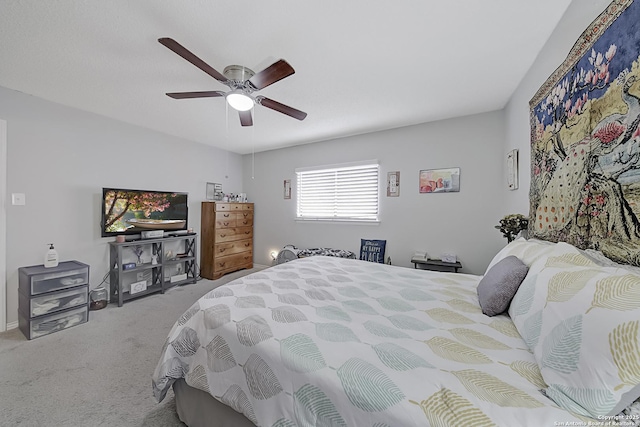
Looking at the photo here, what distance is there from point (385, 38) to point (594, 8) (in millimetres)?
1095

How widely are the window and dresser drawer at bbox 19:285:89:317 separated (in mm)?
3103

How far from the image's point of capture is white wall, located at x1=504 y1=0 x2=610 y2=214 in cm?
133

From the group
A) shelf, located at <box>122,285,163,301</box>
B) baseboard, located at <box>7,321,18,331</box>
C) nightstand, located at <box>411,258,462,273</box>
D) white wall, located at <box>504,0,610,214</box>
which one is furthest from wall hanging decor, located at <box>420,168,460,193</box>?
baseboard, located at <box>7,321,18,331</box>

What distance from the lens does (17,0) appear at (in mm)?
1380

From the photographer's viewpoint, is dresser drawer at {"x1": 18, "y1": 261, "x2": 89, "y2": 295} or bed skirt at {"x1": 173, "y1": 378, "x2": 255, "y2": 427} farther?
dresser drawer at {"x1": 18, "y1": 261, "x2": 89, "y2": 295}

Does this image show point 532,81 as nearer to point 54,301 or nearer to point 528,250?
point 528,250

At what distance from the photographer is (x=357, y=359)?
2.96ft

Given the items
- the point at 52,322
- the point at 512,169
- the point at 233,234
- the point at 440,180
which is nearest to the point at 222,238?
the point at 233,234

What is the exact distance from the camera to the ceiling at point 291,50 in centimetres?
146

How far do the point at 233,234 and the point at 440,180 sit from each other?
3.76 m

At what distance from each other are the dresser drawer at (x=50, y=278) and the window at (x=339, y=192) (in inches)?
121

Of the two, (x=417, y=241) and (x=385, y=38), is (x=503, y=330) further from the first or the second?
(x=417, y=241)

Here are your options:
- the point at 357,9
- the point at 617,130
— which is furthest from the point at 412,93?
the point at 617,130

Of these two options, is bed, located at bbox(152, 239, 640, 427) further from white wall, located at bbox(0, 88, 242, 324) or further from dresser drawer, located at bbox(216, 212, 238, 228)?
dresser drawer, located at bbox(216, 212, 238, 228)
